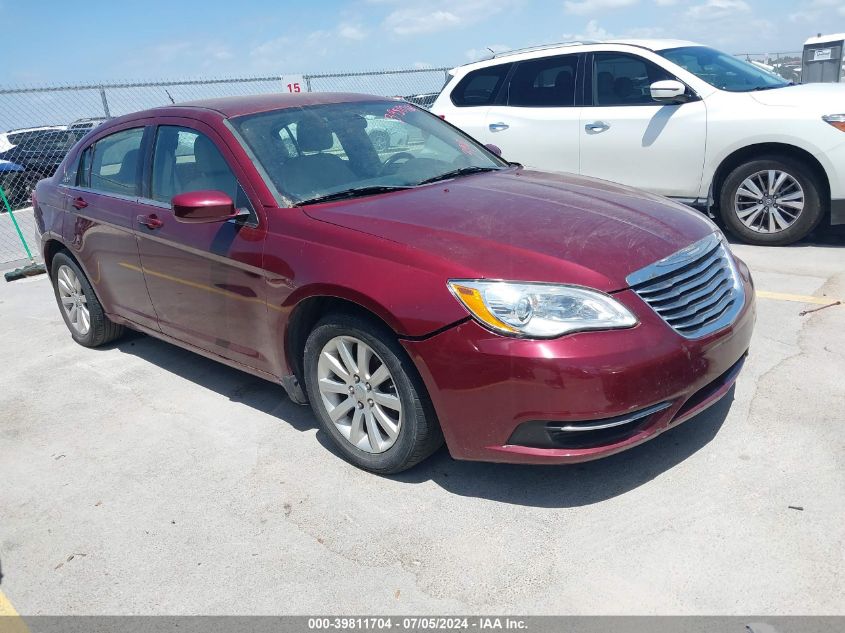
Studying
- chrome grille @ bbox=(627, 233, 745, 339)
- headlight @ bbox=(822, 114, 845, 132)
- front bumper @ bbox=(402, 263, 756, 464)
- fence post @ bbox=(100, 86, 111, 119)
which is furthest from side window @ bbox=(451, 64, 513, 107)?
fence post @ bbox=(100, 86, 111, 119)

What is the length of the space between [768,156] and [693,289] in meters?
3.87

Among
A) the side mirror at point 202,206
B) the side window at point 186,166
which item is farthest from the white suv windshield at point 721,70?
the side mirror at point 202,206

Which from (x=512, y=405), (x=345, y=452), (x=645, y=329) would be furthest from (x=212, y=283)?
(x=645, y=329)

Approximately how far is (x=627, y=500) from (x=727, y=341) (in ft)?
A: 2.52

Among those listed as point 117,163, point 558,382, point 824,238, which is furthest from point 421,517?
point 824,238

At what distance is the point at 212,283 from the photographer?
3.81 metres

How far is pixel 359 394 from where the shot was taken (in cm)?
327

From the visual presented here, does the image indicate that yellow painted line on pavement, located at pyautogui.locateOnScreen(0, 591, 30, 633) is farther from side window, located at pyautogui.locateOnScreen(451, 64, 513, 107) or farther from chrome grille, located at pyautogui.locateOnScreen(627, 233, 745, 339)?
side window, located at pyautogui.locateOnScreen(451, 64, 513, 107)

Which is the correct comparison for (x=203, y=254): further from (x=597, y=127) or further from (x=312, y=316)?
(x=597, y=127)

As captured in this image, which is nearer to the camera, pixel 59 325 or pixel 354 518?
pixel 354 518

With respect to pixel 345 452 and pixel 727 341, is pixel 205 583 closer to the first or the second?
pixel 345 452

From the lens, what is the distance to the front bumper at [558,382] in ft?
8.78

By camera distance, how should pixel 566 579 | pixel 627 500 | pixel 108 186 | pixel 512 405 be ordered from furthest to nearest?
1. pixel 108 186
2. pixel 627 500
3. pixel 512 405
4. pixel 566 579

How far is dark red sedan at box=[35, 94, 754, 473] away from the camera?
9.02 feet
